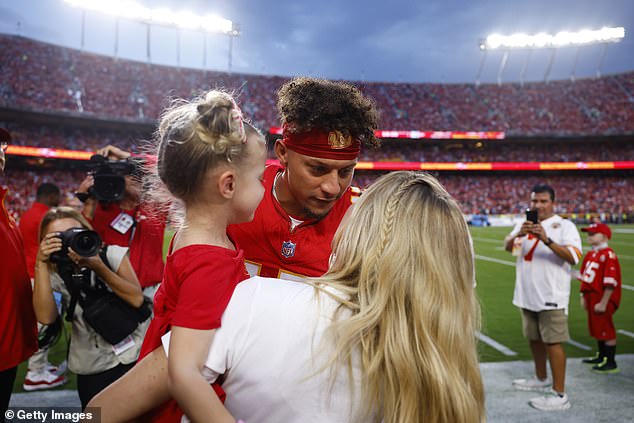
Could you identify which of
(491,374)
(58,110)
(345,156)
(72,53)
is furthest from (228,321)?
(72,53)

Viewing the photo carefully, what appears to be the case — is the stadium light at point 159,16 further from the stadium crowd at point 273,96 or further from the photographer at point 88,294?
the photographer at point 88,294

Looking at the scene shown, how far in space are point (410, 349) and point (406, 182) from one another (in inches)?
17.7

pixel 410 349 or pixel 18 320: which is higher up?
pixel 410 349

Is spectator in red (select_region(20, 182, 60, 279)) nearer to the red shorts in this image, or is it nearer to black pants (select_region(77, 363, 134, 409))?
black pants (select_region(77, 363, 134, 409))

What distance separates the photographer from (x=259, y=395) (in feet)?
3.58

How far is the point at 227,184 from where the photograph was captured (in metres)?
1.48

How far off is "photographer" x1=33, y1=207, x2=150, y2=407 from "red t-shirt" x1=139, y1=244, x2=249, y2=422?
1.56 m

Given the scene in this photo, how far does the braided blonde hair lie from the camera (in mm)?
1076

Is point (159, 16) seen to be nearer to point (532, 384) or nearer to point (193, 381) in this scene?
point (532, 384)

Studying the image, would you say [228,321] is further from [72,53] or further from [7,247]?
[72,53]

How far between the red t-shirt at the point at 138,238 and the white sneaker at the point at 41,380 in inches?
86.8

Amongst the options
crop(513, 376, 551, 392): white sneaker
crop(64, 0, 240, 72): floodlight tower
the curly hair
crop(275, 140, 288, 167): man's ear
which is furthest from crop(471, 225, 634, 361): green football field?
crop(64, 0, 240, 72): floodlight tower

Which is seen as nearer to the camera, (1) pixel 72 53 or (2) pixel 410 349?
(2) pixel 410 349

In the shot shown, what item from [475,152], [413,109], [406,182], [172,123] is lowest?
A: [406,182]
